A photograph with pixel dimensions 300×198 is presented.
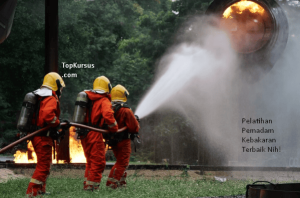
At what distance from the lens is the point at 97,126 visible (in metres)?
7.42

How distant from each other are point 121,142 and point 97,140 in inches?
25.6

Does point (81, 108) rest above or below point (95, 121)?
above

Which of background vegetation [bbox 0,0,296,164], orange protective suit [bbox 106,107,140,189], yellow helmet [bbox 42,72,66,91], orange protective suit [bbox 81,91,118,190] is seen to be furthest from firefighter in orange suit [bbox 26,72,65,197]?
background vegetation [bbox 0,0,296,164]

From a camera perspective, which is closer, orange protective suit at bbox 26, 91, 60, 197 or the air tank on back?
orange protective suit at bbox 26, 91, 60, 197

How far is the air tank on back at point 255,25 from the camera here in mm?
6918

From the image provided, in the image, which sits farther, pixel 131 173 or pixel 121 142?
pixel 131 173

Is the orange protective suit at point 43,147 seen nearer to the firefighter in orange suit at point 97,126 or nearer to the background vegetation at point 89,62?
the firefighter in orange suit at point 97,126

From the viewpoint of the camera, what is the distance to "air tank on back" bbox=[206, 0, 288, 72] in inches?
272

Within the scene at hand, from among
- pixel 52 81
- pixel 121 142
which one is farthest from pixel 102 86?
pixel 121 142

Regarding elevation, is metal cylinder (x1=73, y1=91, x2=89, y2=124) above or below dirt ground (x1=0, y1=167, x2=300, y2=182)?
above

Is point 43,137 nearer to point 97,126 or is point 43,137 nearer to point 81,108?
point 81,108

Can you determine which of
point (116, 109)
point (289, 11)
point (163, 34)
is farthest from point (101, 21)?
point (116, 109)

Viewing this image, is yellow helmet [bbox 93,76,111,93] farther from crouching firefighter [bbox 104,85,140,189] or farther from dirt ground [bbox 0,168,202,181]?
dirt ground [bbox 0,168,202,181]

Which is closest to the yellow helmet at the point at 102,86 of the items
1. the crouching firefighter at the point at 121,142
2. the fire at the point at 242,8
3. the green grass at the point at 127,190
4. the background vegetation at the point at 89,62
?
the crouching firefighter at the point at 121,142
